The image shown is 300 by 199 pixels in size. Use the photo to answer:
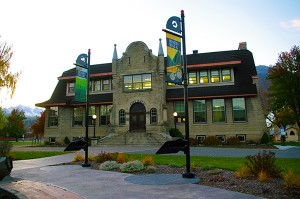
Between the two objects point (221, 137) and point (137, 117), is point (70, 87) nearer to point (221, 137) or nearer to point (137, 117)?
point (137, 117)

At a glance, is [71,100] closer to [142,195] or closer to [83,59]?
[83,59]

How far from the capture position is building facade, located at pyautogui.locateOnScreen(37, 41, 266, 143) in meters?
29.5

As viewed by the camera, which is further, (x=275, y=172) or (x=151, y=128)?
(x=151, y=128)

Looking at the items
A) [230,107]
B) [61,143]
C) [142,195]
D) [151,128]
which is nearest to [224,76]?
[230,107]

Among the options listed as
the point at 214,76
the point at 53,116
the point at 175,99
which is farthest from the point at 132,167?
the point at 53,116

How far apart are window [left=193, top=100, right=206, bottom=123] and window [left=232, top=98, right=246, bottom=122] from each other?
11.3 feet

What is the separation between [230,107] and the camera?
97.8ft

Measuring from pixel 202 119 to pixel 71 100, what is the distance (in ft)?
59.5

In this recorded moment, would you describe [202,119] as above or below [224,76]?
below

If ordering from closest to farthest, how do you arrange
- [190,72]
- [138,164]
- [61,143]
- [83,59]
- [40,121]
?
[138,164], [83,59], [190,72], [61,143], [40,121]

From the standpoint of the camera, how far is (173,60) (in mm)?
9289

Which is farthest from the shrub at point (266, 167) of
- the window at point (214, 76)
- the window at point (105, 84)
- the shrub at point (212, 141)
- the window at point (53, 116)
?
the window at point (53, 116)

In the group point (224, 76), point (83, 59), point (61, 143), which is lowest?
point (61, 143)

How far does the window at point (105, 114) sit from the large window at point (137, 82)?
4115mm
